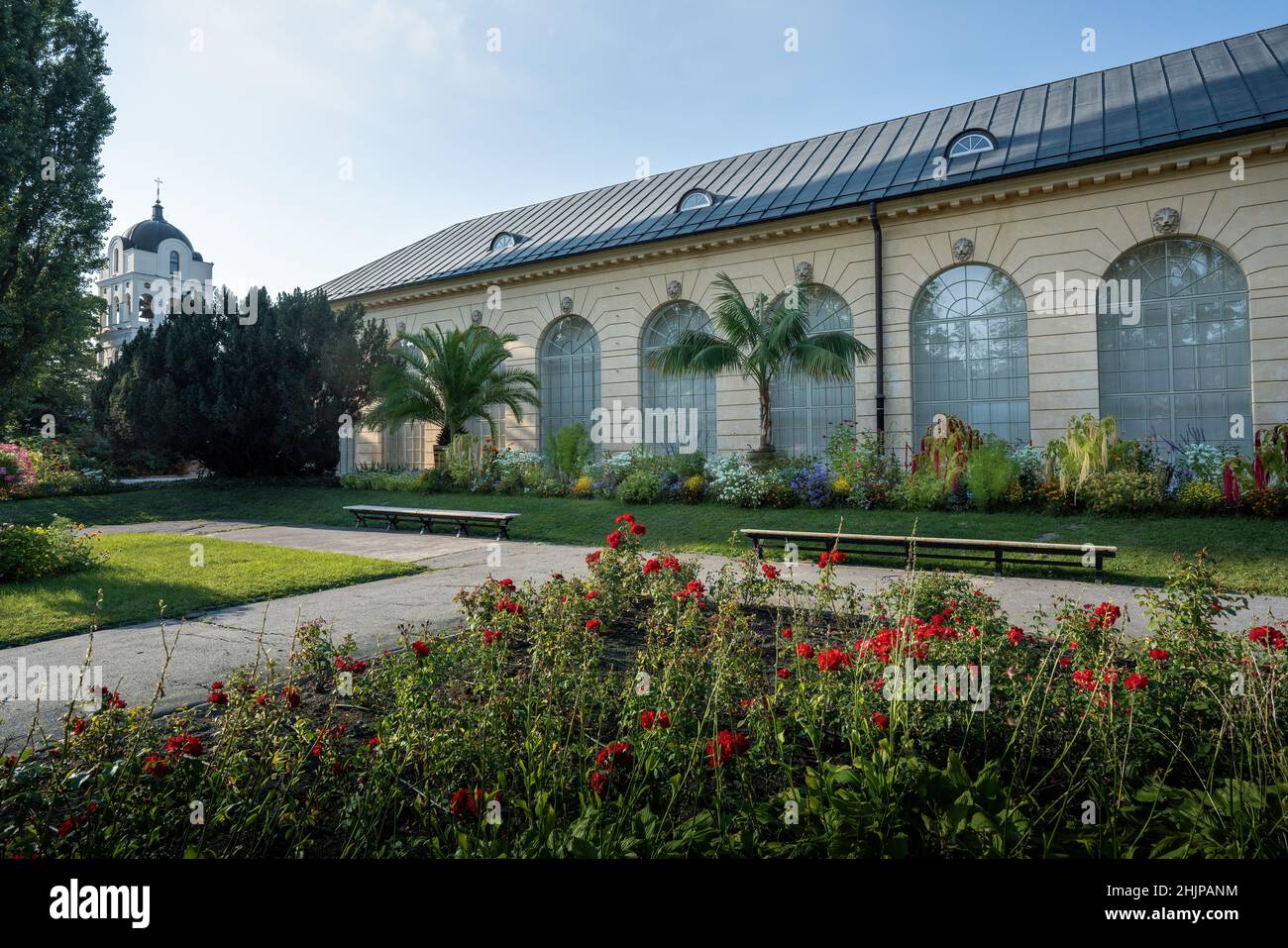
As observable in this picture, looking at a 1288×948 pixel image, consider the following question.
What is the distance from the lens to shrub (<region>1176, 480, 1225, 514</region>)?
36.3ft

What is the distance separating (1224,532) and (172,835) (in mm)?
12034

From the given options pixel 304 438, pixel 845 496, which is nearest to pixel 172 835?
pixel 845 496

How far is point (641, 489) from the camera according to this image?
16.7 meters

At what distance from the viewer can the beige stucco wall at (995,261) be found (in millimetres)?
14094

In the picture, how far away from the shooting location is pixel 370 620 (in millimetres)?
6754

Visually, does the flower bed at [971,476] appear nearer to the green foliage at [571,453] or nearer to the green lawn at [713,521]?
the green foliage at [571,453]

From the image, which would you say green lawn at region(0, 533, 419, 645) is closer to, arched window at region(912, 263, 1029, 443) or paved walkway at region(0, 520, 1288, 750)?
paved walkway at region(0, 520, 1288, 750)

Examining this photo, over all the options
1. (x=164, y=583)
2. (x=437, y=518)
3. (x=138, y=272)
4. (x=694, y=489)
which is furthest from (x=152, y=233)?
(x=164, y=583)

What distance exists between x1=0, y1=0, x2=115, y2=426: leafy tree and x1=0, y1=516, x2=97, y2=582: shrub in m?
6.34

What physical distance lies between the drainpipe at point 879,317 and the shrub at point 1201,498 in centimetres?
699

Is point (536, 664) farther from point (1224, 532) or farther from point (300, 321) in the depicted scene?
point (300, 321)

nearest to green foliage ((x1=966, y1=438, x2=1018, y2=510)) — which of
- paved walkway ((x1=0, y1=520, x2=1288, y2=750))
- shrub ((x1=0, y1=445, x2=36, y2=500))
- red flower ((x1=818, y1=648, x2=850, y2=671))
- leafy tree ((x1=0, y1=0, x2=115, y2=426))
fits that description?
paved walkway ((x1=0, y1=520, x2=1288, y2=750))

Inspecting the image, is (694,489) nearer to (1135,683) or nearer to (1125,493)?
(1125,493)
